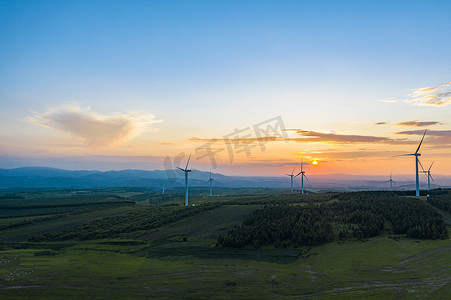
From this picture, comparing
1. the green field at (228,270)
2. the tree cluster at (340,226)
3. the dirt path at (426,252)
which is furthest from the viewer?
the tree cluster at (340,226)

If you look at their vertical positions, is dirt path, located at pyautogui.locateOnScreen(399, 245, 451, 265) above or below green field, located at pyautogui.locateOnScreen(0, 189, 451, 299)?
above

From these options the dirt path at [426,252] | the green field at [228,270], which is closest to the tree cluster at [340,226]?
the green field at [228,270]

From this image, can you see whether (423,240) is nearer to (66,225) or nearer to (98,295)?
(98,295)

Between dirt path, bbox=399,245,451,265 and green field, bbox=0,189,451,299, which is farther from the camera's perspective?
dirt path, bbox=399,245,451,265

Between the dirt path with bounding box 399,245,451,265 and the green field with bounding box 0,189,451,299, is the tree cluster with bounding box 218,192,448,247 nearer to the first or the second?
the green field with bounding box 0,189,451,299

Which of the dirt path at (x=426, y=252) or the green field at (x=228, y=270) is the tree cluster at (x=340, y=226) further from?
the dirt path at (x=426, y=252)

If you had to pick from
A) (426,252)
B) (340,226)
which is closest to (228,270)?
(426,252)

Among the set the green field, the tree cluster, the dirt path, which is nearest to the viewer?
the green field

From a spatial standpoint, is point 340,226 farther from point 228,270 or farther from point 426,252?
point 228,270

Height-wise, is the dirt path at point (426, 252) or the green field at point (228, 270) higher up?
the dirt path at point (426, 252)

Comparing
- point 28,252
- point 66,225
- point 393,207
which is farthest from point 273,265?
point 66,225

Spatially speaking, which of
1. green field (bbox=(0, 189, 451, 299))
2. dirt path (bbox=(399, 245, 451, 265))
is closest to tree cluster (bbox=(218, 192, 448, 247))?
green field (bbox=(0, 189, 451, 299))
